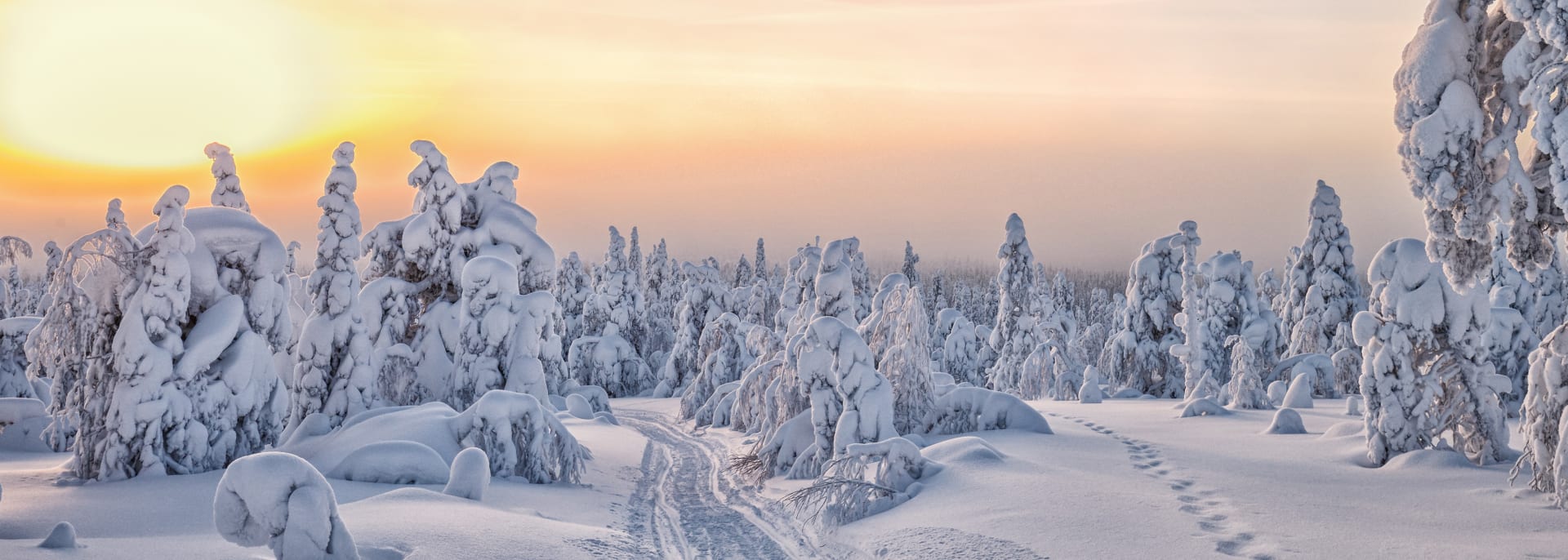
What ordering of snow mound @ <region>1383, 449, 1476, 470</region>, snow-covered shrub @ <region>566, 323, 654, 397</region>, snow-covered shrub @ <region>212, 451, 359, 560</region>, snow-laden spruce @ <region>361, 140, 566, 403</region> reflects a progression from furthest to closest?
snow-covered shrub @ <region>566, 323, 654, 397</region> < snow-laden spruce @ <region>361, 140, 566, 403</region> < snow mound @ <region>1383, 449, 1476, 470</region> < snow-covered shrub @ <region>212, 451, 359, 560</region>

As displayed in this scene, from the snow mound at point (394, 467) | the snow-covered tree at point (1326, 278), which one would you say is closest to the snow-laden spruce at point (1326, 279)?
the snow-covered tree at point (1326, 278)

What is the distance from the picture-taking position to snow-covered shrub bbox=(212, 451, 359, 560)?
24.6ft

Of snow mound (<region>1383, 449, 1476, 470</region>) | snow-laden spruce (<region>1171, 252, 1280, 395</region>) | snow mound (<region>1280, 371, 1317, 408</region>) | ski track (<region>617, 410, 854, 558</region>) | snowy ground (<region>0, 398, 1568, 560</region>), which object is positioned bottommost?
ski track (<region>617, 410, 854, 558</region>)

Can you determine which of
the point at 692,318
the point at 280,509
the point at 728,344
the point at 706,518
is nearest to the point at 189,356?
the point at 706,518

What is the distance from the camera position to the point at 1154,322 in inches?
1426

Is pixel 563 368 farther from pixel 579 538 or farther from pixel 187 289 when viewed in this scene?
pixel 579 538

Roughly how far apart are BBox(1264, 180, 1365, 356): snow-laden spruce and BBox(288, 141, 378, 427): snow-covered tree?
31152 mm

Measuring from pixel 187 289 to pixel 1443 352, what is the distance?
17.9 metres

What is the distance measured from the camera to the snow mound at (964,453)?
15336 mm

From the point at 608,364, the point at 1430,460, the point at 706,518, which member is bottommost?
the point at 706,518

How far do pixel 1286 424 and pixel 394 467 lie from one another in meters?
15.0

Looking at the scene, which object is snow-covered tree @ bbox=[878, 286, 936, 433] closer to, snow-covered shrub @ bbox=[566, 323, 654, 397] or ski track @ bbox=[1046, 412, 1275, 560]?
ski track @ bbox=[1046, 412, 1275, 560]

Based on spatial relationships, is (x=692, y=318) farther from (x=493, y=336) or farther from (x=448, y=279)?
(x=493, y=336)

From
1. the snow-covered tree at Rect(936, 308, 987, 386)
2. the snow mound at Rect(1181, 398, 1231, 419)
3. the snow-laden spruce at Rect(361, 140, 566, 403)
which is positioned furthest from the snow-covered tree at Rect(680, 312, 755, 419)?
the snow mound at Rect(1181, 398, 1231, 419)
